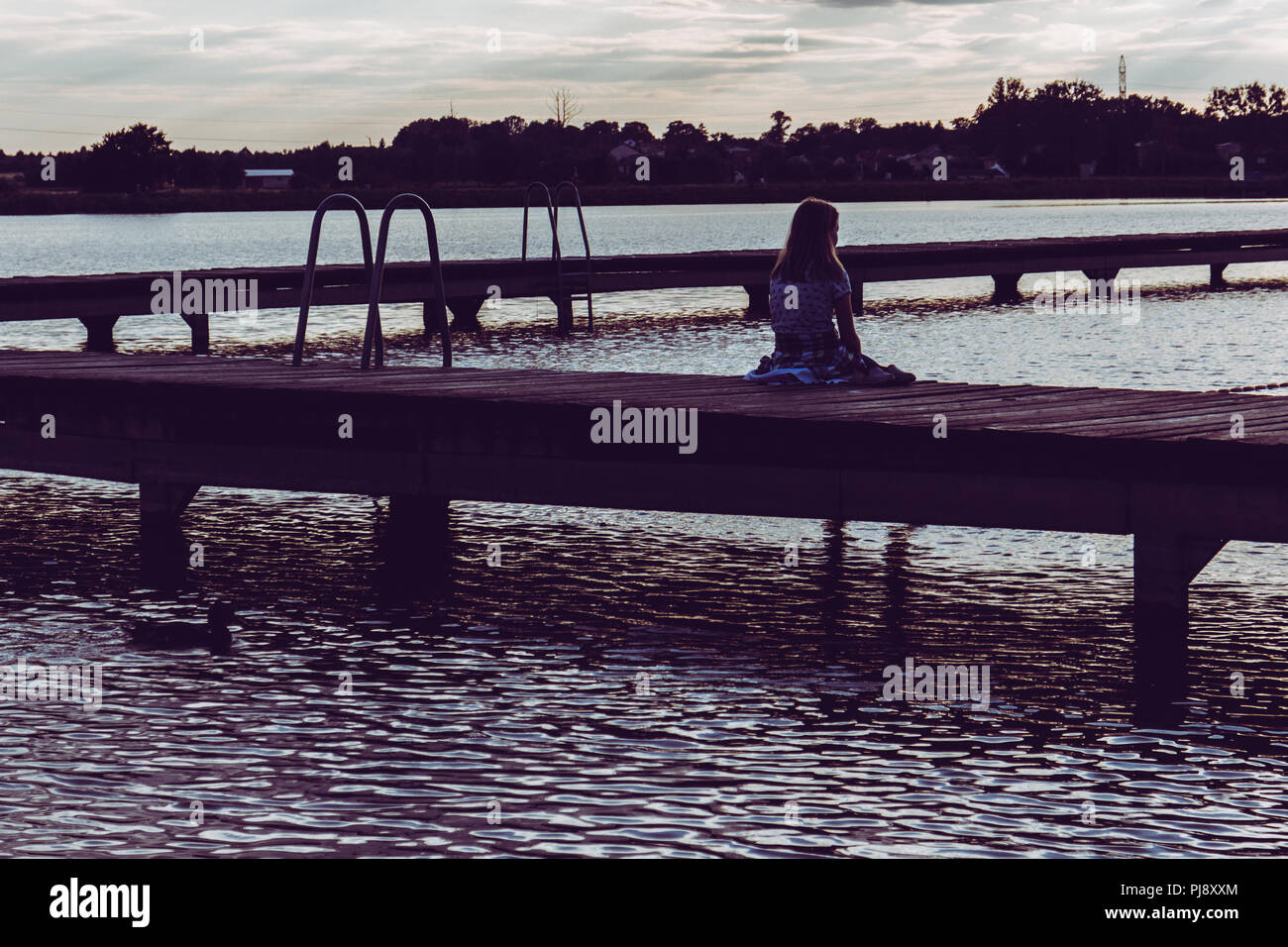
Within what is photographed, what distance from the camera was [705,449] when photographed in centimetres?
969

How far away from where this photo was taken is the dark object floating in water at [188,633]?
9289mm

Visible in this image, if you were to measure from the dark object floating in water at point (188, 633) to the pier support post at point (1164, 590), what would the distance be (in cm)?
464

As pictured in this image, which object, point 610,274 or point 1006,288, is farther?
point 1006,288

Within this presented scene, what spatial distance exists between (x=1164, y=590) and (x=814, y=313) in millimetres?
2741

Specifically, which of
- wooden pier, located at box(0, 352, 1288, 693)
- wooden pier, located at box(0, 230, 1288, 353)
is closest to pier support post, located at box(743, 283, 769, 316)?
wooden pier, located at box(0, 230, 1288, 353)

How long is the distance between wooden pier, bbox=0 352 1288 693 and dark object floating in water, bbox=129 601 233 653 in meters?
1.45

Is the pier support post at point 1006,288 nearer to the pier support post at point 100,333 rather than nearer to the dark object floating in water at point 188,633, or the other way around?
the pier support post at point 100,333

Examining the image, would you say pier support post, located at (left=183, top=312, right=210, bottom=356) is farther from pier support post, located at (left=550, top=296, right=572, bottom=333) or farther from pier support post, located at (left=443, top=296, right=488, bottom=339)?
pier support post, located at (left=550, top=296, right=572, bottom=333)

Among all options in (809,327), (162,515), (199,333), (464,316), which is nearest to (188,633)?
(162,515)

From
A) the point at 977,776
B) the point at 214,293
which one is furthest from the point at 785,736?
the point at 214,293

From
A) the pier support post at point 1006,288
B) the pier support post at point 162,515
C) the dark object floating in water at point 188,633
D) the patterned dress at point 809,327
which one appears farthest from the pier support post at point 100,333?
the pier support post at point 1006,288

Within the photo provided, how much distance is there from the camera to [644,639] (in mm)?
9281

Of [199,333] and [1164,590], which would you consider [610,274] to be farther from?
[1164,590]
